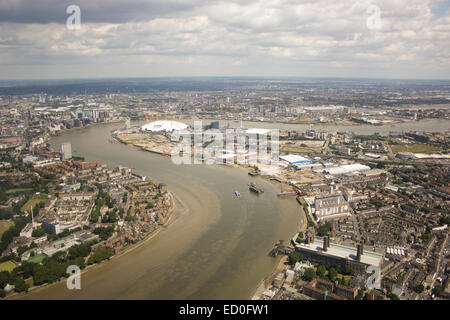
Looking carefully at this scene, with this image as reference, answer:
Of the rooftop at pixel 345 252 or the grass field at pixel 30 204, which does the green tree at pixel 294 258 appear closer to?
the rooftop at pixel 345 252

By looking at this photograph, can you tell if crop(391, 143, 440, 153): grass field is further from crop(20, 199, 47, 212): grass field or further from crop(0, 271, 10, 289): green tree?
crop(0, 271, 10, 289): green tree

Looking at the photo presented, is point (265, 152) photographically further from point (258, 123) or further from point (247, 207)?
point (258, 123)

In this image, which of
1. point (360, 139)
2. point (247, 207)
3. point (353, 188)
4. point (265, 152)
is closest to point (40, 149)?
point (265, 152)

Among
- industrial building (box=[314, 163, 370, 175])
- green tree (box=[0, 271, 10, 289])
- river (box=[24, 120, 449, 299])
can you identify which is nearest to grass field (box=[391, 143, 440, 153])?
industrial building (box=[314, 163, 370, 175])

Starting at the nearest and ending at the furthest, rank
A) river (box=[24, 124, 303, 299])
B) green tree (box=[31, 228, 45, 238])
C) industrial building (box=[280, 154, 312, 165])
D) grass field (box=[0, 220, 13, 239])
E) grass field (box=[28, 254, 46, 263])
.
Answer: river (box=[24, 124, 303, 299]), grass field (box=[28, 254, 46, 263]), green tree (box=[31, 228, 45, 238]), grass field (box=[0, 220, 13, 239]), industrial building (box=[280, 154, 312, 165])

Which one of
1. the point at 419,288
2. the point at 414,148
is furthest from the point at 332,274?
the point at 414,148

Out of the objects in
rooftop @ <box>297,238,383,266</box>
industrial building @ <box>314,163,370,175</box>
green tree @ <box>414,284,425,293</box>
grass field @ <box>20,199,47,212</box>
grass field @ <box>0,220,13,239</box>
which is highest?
industrial building @ <box>314,163,370,175</box>

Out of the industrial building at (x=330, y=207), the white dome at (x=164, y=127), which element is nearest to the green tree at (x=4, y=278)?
the industrial building at (x=330, y=207)
